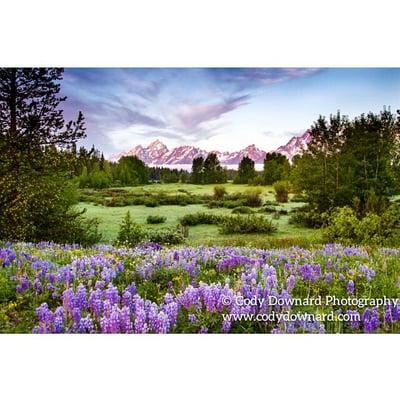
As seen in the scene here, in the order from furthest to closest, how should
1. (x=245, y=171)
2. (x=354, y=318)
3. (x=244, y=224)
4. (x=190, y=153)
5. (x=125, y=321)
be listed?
(x=245, y=171) → (x=244, y=224) → (x=190, y=153) → (x=354, y=318) → (x=125, y=321)

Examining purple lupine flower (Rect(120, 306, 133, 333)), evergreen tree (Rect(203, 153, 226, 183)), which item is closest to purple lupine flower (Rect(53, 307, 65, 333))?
purple lupine flower (Rect(120, 306, 133, 333))

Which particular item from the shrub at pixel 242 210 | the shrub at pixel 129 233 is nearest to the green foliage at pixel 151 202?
the shrub at pixel 129 233

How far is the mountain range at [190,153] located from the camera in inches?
274

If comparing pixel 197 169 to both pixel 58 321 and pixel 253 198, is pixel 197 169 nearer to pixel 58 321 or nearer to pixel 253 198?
pixel 253 198

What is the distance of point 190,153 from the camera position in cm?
711

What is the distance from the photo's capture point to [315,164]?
24.7 ft

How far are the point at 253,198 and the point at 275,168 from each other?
53cm

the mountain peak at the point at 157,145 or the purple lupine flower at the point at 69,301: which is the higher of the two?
the mountain peak at the point at 157,145

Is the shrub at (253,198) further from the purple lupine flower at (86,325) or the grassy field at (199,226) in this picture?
the purple lupine flower at (86,325)

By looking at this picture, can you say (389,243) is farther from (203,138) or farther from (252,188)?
(203,138)

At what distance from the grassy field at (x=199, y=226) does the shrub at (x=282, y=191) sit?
0.23 feet

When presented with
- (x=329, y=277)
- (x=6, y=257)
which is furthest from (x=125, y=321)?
(x=329, y=277)

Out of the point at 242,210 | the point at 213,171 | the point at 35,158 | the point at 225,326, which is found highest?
the point at 35,158
